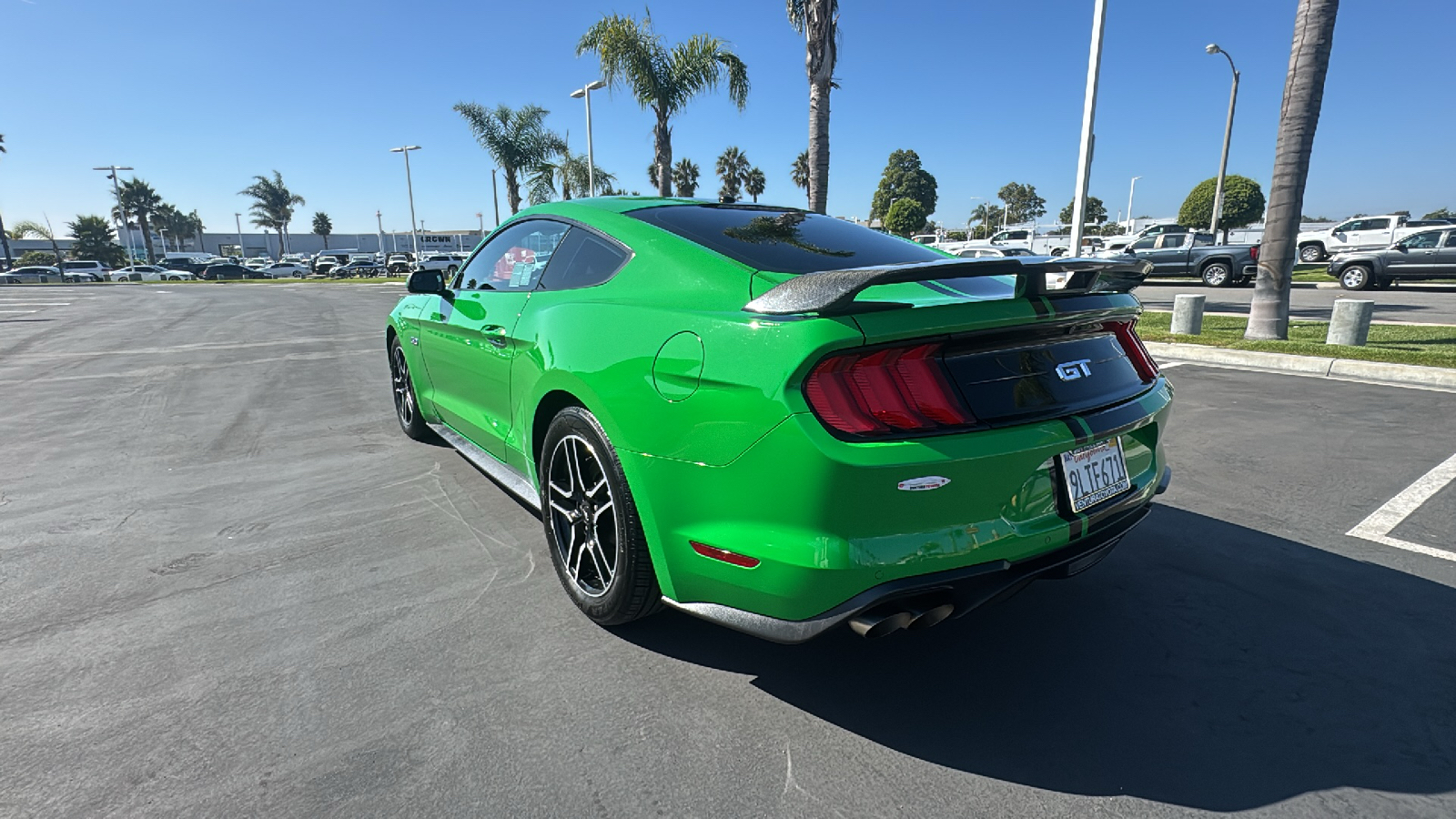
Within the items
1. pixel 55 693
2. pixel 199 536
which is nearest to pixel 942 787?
pixel 55 693

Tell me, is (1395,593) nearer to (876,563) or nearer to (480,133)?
(876,563)

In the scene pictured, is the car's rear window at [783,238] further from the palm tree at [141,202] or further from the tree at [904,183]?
the palm tree at [141,202]

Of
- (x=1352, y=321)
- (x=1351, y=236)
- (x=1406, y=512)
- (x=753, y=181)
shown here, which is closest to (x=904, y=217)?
(x=753, y=181)

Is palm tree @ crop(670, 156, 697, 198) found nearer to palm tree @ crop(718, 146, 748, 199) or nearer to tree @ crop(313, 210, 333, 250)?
palm tree @ crop(718, 146, 748, 199)

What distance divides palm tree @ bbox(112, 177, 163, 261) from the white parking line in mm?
97914

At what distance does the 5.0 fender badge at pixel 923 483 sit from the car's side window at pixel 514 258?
1.98 meters

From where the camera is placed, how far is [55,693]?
228 cm

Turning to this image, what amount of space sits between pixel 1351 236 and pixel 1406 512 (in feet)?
94.1

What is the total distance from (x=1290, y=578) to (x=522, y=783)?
298 centimetres

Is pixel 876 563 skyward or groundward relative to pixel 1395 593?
skyward

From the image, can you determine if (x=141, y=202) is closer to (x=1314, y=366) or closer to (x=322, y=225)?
(x=322, y=225)

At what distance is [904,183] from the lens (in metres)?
83.9

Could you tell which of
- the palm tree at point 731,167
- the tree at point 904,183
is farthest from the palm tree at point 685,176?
the tree at point 904,183

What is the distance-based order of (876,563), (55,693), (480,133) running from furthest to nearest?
→ 1. (480,133)
2. (55,693)
3. (876,563)
